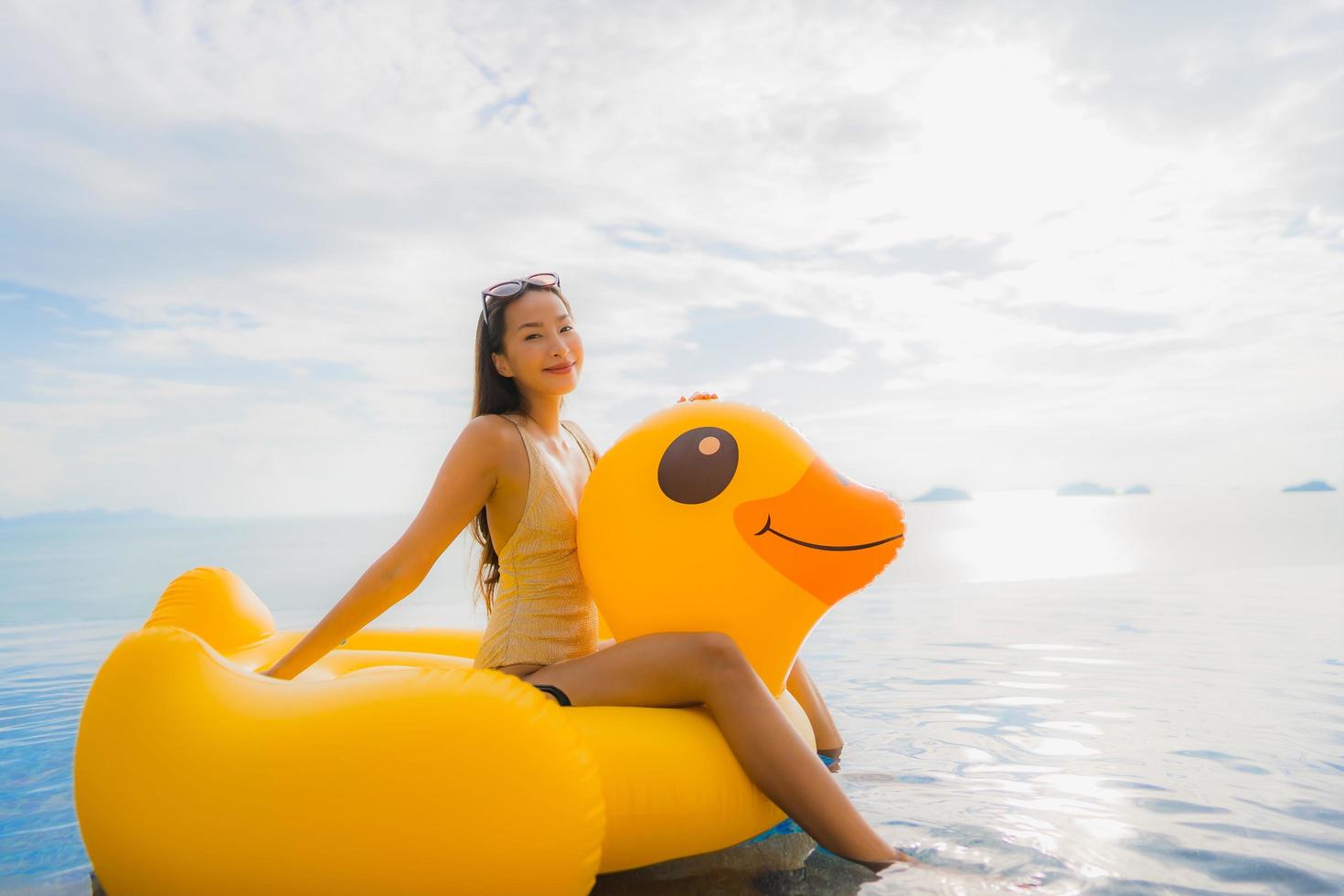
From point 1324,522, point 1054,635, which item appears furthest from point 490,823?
point 1324,522

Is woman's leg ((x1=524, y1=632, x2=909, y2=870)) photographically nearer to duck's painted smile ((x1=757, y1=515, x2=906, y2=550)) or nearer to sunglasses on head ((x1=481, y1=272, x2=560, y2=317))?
duck's painted smile ((x1=757, y1=515, x2=906, y2=550))

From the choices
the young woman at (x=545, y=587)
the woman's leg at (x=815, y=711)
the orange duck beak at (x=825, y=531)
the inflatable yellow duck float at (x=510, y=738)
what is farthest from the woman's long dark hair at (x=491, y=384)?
the woman's leg at (x=815, y=711)

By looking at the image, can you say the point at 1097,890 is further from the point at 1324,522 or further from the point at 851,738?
the point at 1324,522

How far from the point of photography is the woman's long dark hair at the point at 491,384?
2.77 meters

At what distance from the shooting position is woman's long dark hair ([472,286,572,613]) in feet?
9.07

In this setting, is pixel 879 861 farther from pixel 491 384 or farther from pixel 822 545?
pixel 491 384

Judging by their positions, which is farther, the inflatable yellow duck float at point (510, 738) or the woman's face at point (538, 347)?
the woman's face at point (538, 347)

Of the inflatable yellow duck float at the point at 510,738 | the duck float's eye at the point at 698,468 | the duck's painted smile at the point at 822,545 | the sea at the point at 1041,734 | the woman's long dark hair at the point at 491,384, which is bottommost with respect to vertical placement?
the sea at the point at 1041,734

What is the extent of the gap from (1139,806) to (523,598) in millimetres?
1725

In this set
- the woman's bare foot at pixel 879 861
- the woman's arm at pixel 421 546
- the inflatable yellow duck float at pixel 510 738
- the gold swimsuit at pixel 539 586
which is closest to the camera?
the inflatable yellow duck float at pixel 510 738

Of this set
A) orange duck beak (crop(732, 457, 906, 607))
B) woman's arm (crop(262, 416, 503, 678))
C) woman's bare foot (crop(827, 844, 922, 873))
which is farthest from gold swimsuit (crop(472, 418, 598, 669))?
woman's bare foot (crop(827, 844, 922, 873))

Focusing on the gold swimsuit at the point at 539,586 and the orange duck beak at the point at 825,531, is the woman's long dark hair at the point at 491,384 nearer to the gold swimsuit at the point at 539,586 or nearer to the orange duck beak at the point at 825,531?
the gold swimsuit at the point at 539,586

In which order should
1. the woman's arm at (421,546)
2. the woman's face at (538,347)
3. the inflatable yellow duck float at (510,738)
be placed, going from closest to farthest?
the inflatable yellow duck float at (510,738) → the woman's arm at (421,546) → the woman's face at (538,347)

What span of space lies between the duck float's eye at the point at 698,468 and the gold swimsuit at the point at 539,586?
31cm
